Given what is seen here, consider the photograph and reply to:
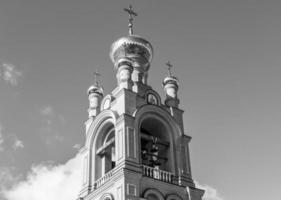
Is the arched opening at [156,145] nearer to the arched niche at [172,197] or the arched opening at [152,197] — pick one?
the arched niche at [172,197]

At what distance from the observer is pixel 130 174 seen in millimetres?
21750

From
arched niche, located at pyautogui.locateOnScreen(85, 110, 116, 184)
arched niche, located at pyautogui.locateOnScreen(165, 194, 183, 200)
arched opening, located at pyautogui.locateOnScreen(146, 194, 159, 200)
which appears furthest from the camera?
arched niche, located at pyautogui.locateOnScreen(85, 110, 116, 184)

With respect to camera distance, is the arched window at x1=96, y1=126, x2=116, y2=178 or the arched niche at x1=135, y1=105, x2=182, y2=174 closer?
the arched niche at x1=135, y1=105, x2=182, y2=174

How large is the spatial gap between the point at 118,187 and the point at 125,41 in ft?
25.4

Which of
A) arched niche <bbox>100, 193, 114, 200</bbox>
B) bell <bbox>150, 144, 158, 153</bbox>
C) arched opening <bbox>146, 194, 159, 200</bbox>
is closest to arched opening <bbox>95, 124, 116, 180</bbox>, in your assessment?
bell <bbox>150, 144, 158, 153</bbox>

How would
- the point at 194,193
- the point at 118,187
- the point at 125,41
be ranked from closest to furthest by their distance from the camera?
1. the point at 118,187
2. the point at 194,193
3. the point at 125,41

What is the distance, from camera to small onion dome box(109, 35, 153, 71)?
87.4 feet

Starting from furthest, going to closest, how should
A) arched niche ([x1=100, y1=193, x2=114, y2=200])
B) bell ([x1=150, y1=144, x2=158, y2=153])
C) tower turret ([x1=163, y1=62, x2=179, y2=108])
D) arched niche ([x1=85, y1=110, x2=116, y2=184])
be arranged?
tower turret ([x1=163, y1=62, x2=179, y2=108]), arched niche ([x1=85, y1=110, x2=116, y2=184]), bell ([x1=150, y1=144, x2=158, y2=153]), arched niche ([x1=100, y1=193, x2=114, y2=200])

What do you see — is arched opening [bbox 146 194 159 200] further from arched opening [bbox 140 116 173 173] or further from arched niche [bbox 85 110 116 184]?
arched niche [bbox 85 110 116 184]

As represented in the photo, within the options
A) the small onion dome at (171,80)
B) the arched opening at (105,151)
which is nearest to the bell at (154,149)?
the arched opening at (105,151)

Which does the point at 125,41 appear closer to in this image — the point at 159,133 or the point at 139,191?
the point at 159,133

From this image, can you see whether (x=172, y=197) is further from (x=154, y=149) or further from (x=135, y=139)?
(x=135, y=139)

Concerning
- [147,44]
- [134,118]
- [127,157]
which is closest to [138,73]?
[147,44]

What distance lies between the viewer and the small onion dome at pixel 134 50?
26.6 m
